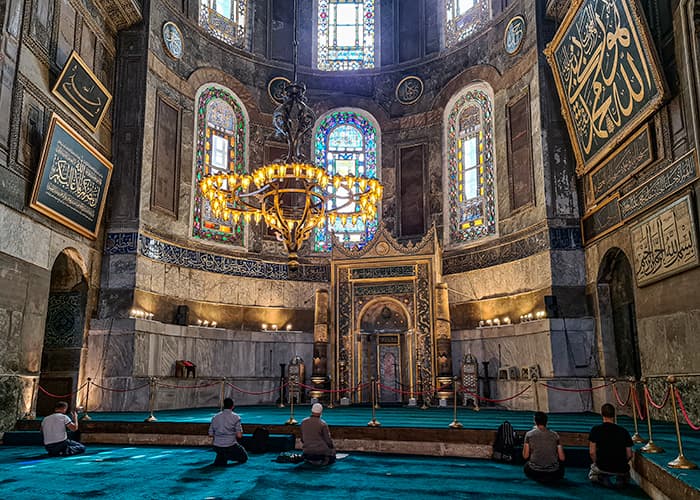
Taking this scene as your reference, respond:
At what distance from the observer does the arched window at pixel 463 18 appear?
13.7 m

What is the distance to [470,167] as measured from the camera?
1343cm

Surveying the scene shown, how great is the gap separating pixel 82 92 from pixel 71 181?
1536 mm

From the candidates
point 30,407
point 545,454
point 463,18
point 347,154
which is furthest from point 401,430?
point 463,18

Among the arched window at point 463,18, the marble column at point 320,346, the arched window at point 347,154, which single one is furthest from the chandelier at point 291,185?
the arched window at point 463,18

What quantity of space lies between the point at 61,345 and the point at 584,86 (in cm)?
939

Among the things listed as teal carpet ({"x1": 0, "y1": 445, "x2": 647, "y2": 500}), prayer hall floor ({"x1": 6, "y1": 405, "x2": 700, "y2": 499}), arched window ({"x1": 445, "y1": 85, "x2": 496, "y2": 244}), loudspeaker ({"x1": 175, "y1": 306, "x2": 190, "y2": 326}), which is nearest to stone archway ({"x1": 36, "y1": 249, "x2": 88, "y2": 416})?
prayer hall floor ({"x1": 6, "y1": 405, "x2": 700, "y2": 499})

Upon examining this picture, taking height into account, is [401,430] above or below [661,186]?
below

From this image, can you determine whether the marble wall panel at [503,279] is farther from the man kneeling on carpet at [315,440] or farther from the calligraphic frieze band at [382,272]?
the man kneeling on carpet at [315,440]

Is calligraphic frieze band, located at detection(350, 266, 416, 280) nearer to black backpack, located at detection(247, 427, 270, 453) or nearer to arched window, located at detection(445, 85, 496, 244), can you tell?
arched window, located at detection(445, 85, 496, 244)

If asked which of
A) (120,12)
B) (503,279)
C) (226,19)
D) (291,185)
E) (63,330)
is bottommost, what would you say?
(63,330)

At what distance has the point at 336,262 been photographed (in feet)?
42.1

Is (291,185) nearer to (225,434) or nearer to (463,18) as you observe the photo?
(225,434)

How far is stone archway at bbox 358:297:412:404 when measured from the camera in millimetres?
12633

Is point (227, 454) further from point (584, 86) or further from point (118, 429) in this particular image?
point (584, 86)
